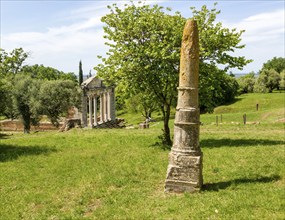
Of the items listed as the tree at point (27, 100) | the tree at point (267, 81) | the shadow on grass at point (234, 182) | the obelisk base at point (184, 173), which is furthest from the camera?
the tree at point (267, 81)

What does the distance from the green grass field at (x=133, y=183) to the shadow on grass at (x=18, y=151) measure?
2.4 inches

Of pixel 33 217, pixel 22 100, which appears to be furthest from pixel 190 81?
pixel 22 100

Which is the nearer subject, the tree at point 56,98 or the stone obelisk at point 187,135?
the stone obelisk at point 187,135

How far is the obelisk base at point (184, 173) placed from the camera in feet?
33.9

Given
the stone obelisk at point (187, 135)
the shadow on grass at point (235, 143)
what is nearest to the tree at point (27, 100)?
the shadow on grass at point (235, 143)

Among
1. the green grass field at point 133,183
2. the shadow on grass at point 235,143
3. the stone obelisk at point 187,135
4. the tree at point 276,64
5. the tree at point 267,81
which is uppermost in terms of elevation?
the tree at point 276,64

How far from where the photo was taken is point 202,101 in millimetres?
19391

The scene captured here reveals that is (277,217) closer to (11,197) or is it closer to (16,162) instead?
(11,197)

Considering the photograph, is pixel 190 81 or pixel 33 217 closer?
pixel 33 217

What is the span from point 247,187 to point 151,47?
10.3m

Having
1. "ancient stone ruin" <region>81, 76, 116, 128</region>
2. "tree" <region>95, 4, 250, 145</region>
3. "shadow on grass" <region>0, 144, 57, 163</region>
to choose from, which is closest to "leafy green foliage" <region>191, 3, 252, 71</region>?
"tree" <region>95, 4, 250, 145</region>

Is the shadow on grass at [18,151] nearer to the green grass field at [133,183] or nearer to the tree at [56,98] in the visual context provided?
the green grass field at [133,183]

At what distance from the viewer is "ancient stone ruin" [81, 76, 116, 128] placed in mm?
44844

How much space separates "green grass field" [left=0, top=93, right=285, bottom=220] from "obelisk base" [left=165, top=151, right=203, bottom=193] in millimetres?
322
